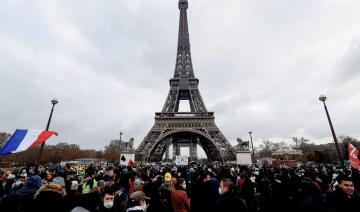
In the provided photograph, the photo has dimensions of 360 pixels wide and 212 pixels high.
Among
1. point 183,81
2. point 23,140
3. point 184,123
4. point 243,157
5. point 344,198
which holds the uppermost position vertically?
point 183,81

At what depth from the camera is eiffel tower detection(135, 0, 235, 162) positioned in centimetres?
3856

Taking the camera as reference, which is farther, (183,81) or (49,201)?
(183,81)

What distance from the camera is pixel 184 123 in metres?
42.4

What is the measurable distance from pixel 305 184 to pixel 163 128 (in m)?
37.7

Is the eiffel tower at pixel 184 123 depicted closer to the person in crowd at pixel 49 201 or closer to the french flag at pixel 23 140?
the french flag at pixel 23 140

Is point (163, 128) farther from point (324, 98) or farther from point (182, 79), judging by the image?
point (324, 98)

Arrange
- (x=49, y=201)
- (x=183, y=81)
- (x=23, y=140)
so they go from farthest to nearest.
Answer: (x=183, y=81) < (x=23, y=140) < (x=49, y=201)

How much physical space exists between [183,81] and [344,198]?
47.5 meters

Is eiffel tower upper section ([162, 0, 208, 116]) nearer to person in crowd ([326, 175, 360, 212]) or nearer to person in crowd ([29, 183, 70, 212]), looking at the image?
person in crowd ([326, 175, 360, 212])

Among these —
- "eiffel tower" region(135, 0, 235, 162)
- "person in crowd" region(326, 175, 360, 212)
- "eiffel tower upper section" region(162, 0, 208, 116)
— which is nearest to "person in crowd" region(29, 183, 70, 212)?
"person in crowd" region(326, 175, 360, 212)

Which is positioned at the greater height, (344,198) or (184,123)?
(184,123)

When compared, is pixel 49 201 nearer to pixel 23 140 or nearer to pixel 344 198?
pixel 344 198

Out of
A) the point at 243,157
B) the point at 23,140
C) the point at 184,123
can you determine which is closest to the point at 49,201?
the point at 23,140

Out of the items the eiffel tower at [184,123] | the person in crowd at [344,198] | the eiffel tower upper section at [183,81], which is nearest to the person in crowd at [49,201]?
the person in crowd at [344,198]
